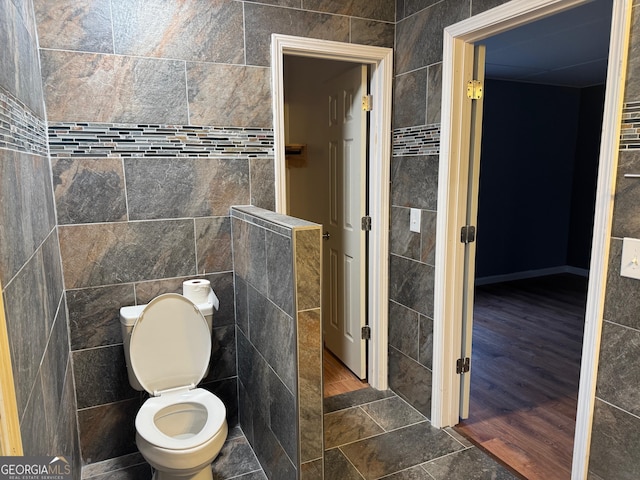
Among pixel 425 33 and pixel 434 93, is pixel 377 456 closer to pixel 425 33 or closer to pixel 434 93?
pixel 434 93

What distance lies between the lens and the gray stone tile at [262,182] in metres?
2.43

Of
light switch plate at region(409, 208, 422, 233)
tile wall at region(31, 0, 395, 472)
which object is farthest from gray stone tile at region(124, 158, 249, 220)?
light switch plate at region(409, 208, 422, 233)

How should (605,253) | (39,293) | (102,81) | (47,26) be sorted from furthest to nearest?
(102,81) → (47,26) → (605,253) → (39,293)

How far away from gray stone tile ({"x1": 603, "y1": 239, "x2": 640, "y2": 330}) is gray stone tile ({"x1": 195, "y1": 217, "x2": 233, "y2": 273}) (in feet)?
5.80

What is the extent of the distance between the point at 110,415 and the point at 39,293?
1179mm

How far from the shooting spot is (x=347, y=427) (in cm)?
252

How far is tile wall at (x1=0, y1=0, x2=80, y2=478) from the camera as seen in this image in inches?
40.7

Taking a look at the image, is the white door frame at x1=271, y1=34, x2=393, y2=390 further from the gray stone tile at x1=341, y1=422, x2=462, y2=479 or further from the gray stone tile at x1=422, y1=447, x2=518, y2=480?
the gray stone tile at x1=422, y1=447, x2=518, y2=480

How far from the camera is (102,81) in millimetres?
2070

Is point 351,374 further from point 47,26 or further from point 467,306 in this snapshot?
point 47,26

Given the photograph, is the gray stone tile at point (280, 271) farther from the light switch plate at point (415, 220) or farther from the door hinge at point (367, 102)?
the door hinge at point (367, 102)

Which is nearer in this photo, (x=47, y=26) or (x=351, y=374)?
(x=47, y=26)

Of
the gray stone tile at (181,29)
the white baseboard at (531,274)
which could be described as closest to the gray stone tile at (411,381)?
the gray stone tile at (181,29)

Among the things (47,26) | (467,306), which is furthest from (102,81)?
(467,306)
